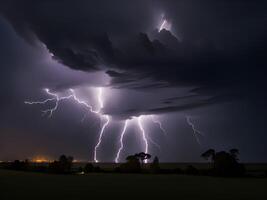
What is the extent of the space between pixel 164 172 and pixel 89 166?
18278 millimetres

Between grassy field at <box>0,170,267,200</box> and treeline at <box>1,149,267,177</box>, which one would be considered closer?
grassy field at <box>0,170,267,200</box>

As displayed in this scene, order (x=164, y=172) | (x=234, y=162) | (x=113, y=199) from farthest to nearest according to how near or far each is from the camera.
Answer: (x=164, y=172), (x=234, y=162), (x=113, y=199)

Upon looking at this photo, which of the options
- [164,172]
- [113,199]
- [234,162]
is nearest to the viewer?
[113,199]

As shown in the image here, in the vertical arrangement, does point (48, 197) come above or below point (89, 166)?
below

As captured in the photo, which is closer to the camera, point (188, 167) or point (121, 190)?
point (121, 190)

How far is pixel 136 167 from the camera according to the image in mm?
98625

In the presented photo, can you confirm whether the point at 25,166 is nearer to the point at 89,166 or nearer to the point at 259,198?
the point at 89,166

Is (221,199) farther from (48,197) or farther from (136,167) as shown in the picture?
(136,167)

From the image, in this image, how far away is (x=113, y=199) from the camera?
1393 inches

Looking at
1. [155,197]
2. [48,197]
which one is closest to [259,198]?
[155,197]

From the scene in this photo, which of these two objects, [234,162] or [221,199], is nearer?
[221,199]

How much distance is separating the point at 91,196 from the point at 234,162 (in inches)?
2038

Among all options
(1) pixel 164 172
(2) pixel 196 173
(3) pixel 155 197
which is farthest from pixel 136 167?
(3) pixel 155 197

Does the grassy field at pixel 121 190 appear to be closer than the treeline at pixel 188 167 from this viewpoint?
Yes
